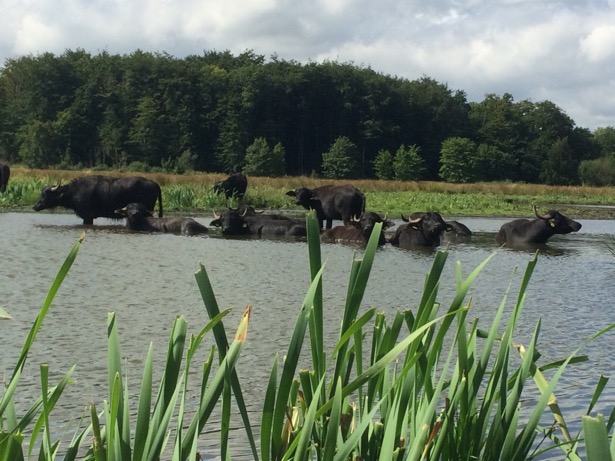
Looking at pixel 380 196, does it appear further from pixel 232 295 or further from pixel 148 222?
pixel 232 295

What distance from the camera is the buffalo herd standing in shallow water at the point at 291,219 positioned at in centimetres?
1886

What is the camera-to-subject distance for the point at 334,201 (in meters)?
23.4

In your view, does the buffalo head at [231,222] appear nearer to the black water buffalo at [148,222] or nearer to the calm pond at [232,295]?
the black water buffalo at [148,222]

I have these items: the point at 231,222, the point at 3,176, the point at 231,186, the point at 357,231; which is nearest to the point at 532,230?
the point at 357,231

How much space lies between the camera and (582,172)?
10244cm

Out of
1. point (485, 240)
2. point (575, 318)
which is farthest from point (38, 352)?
point (485, 240)

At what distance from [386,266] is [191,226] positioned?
6.88 m

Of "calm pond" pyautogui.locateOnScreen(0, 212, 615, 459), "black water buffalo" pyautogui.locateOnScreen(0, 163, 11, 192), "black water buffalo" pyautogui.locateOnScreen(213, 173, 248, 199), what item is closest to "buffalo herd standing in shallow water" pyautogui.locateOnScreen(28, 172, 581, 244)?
"calm pond" pyautogui.locateOnScreen(0, 212, 615, 459)

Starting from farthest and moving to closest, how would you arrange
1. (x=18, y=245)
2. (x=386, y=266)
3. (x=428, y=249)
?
(x=428, y=249)
(x=18, y=245)
(x=386, y=266)

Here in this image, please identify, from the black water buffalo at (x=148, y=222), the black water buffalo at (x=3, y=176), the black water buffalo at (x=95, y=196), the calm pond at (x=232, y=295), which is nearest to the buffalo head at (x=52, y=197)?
the black water buffalo at (x=95, y=196)

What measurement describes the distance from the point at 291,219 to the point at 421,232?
370 cm

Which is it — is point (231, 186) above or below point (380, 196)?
above

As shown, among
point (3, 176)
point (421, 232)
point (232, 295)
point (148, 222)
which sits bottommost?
point (232, 295)

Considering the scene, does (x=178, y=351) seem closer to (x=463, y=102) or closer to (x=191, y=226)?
(x=191, y=226)
